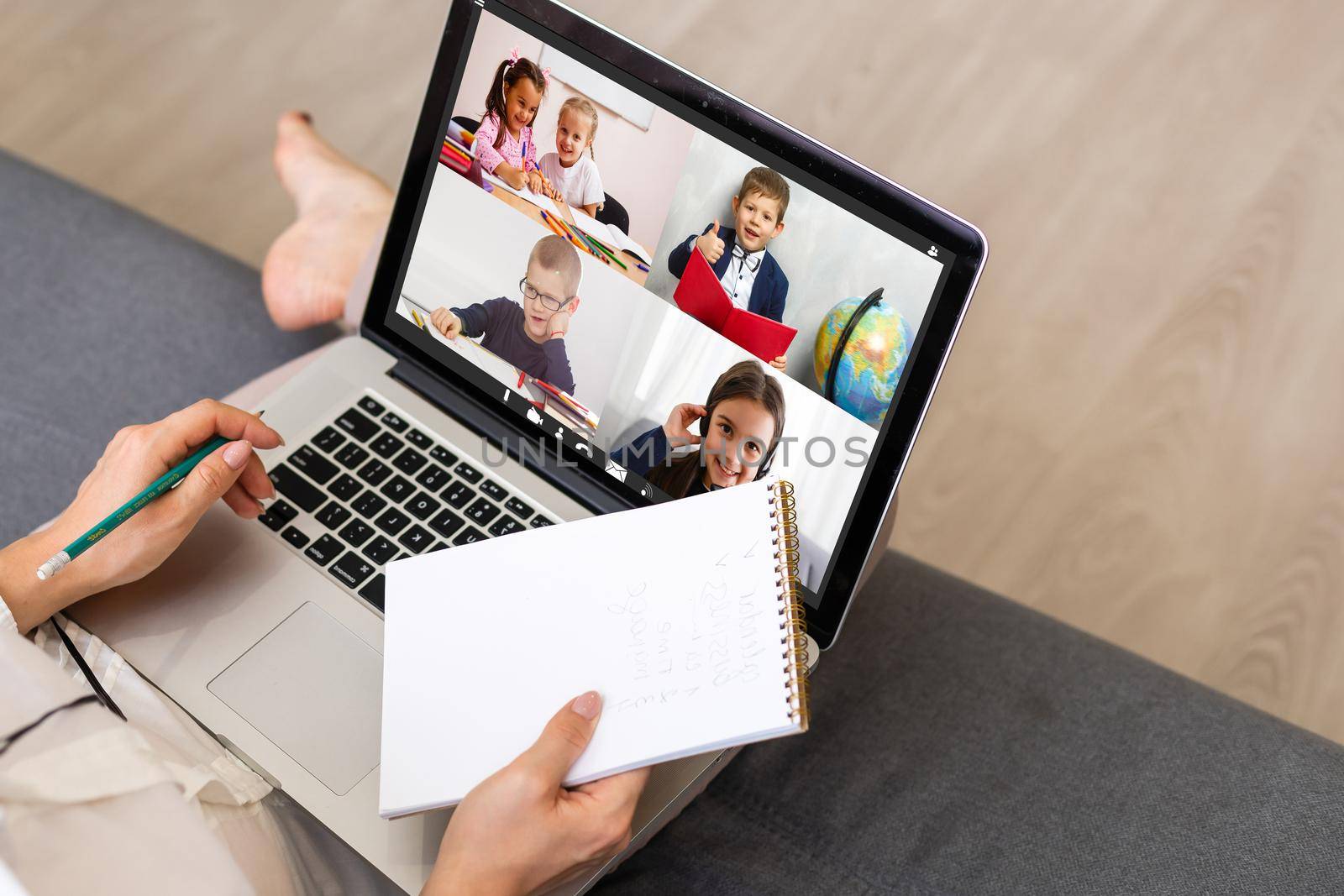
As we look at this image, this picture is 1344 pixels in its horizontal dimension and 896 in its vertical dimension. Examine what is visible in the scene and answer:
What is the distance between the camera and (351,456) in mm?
800

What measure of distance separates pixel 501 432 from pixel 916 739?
0.40 m

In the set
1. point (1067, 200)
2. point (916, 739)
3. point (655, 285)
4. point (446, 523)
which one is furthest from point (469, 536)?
point (1067, 200)

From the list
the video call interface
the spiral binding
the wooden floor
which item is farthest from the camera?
the wooden floor

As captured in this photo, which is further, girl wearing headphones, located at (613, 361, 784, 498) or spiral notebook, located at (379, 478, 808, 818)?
girl wearing headphones, located at (613, 361, 784, 498)

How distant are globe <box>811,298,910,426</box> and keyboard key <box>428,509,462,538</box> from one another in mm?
285

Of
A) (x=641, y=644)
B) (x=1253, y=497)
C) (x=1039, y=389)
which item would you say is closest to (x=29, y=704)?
(x=641, y=644)

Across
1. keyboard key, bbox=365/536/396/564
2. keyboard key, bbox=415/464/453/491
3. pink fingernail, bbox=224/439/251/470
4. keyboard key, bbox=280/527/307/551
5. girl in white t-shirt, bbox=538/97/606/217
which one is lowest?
keyboard key, bbox=280/527/307/551

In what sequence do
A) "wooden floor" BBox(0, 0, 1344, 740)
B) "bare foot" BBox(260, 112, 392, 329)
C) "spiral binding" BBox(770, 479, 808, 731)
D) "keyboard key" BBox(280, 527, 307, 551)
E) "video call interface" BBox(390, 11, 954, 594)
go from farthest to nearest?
"wooden floor" BBox(0, 0, 1344, 740) < "bare foot" BBox(260, 112, 392, 329) < "keyboard key" BBox(280, 527, 307, 551) < "video call interface" BBox(390, 11, 954, 594) < "spiral binding" BBox(770, 479, 808, 731)

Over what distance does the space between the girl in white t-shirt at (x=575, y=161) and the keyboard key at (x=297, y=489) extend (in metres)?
0.28

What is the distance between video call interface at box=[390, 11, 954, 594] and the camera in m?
0.65

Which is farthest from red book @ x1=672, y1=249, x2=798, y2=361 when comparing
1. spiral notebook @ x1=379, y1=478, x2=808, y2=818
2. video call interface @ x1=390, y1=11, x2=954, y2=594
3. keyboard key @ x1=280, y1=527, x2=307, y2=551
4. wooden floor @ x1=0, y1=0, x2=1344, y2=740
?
wooden floor @ x1=0, y1=0, x2=1344, y2=740

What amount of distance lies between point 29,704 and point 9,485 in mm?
404

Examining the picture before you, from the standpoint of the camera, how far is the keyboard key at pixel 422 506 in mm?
772

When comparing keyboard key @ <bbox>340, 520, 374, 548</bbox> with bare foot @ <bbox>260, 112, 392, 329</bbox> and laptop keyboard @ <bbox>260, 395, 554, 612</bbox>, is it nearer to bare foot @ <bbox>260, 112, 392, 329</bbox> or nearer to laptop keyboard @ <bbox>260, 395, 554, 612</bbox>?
laptop keyboard @ <bbox>260, 395, 554, 612</bbox>
